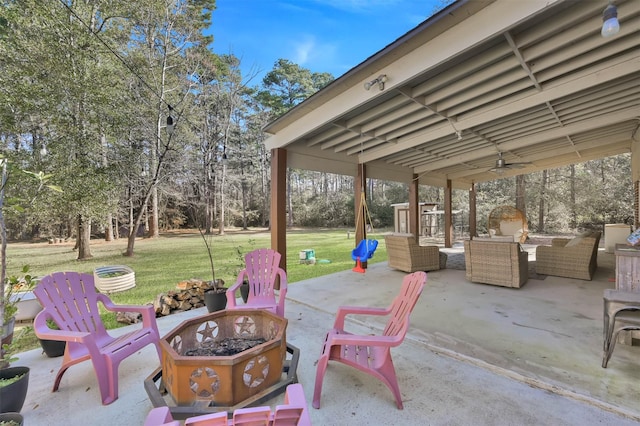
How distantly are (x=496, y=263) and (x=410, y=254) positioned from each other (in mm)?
1558

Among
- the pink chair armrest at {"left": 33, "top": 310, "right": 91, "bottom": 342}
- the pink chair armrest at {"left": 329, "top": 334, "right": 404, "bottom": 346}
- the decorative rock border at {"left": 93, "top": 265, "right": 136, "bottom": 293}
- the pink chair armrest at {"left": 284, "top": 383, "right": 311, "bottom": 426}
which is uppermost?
the pink chair armrest at {"left": 284, "top": 383, "right": 311, "bottom": 426}

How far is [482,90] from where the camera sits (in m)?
3.58

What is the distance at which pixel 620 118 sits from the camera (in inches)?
180

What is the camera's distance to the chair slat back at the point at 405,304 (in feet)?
6.42

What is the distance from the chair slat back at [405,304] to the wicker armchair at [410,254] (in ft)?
12.2

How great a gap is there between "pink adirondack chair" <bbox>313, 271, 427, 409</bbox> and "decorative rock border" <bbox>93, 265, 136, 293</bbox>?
16.4 ft

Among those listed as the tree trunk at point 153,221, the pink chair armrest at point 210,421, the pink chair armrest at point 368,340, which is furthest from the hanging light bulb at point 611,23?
the tree trunk at point 153,221

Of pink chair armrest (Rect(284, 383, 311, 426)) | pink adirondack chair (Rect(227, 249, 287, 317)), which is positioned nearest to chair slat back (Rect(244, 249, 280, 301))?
pink adirondack chair (Rect(227, 249, 287, 317))

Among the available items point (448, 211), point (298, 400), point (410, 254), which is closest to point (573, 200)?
point (448, 211)

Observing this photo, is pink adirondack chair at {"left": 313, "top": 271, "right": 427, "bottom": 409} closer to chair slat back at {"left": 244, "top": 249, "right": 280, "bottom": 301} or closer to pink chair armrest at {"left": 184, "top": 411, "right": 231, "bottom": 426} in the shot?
pink chair armrest at {"left": 184, "top": 411, "right": 231, "bottom": 426}

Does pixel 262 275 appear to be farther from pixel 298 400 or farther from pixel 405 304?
pixel 298 400

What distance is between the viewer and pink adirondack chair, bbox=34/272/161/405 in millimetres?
1974

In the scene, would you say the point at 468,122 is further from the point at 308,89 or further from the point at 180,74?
the point at 308,89

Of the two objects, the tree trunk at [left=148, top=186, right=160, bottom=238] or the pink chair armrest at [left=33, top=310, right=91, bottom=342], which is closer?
the pink chair armrest at [left=33, top=310, right=91, bottom=342]
